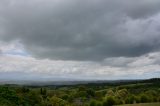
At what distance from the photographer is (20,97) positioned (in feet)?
156

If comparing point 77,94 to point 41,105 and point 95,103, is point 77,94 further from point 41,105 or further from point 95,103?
point 41,105

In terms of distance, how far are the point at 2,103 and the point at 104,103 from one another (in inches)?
2298

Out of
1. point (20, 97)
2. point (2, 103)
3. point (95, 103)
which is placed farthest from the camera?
point (95, 103)

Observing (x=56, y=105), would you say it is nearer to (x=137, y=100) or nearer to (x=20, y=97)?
(x=20, y=97)

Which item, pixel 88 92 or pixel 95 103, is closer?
pixel 95 103

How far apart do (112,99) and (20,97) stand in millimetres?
55292

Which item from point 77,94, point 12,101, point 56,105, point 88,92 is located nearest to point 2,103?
point 12,101

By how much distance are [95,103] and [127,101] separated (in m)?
10.7

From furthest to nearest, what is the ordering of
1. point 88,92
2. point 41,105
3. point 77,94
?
1. point 88,92
2. point 77,94
3. point 41,105

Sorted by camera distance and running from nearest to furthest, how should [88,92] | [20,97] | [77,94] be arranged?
[20,97]
[77,94]
[88,92]

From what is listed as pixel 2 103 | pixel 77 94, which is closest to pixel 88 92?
pixel 77 94

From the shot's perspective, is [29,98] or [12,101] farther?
[29,98]

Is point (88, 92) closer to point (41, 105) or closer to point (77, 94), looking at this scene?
point (77, 94)

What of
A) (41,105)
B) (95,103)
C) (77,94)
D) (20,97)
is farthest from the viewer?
(77,94)
